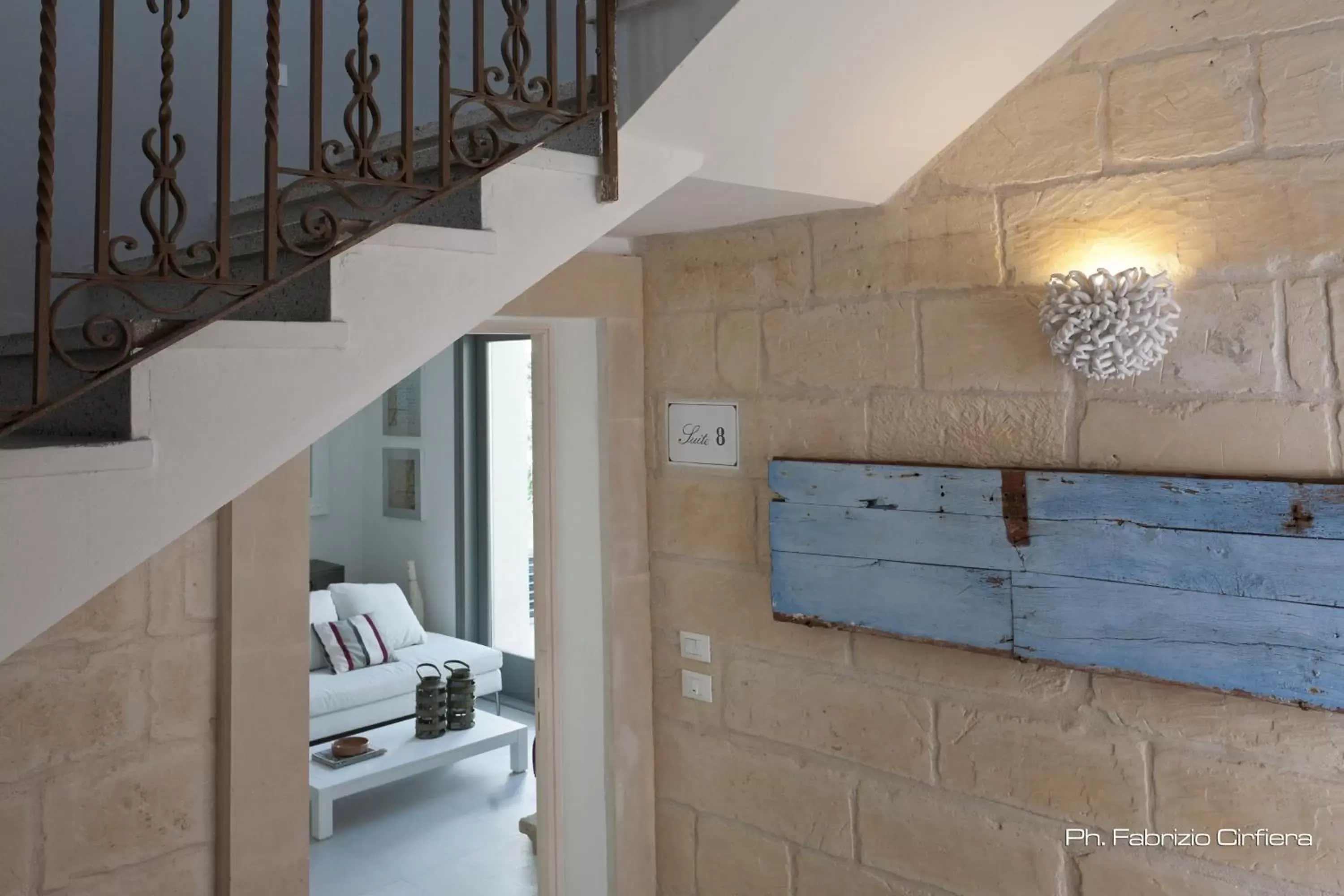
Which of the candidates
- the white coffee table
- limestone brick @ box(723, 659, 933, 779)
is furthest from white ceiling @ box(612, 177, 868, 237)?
the white coffee table

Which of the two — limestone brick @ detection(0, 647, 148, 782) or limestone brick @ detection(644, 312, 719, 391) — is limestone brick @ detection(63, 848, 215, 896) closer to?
limestone brick @ detection(0, 647, 148, 782)

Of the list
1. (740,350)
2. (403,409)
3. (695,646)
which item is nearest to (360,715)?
(403,409)

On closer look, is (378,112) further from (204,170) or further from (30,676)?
(204,170)

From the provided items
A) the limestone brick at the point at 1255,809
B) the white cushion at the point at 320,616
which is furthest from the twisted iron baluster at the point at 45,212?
the white cushion at the point at 320,616

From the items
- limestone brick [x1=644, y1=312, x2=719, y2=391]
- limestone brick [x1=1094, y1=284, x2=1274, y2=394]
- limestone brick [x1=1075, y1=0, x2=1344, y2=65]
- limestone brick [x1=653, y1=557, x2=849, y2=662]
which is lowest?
limestone brick [x1=653, y1=557, x2=849, y2=662]

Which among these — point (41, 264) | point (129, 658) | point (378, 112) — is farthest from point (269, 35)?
point (129, 658)

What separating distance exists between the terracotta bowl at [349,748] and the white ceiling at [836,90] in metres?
3.55

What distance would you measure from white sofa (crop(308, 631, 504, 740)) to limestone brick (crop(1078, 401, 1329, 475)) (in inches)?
164

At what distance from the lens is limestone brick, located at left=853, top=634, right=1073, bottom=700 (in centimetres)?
213

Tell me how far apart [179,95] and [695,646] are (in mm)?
2166

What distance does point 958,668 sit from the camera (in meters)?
2.26

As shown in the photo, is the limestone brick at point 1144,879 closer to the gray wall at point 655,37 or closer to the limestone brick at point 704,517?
the limestone brick at point 704,517

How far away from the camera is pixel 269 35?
1.37m

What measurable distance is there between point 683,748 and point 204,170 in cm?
218
